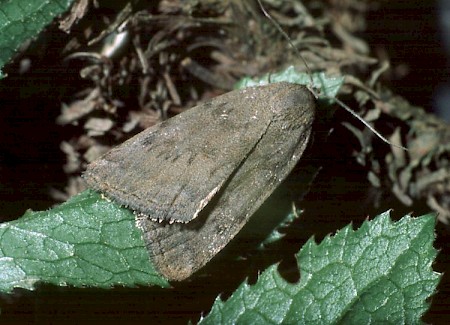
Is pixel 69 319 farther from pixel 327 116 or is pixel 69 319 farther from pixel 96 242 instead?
pixel 327 116

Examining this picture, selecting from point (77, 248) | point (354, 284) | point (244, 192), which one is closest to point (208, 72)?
point (244, 192)

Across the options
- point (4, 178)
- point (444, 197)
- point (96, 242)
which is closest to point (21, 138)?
point (4, 178)

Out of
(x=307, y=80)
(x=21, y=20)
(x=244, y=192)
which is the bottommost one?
(x=244, y=192)

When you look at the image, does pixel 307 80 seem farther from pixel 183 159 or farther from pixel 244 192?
pixel 183 159

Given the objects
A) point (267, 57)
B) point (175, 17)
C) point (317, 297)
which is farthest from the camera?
point (267, 57)

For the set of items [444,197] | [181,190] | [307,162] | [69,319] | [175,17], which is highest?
[175,17]

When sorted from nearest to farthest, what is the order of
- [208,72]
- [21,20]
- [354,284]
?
[354,284] → [21,20] → [208,72]
